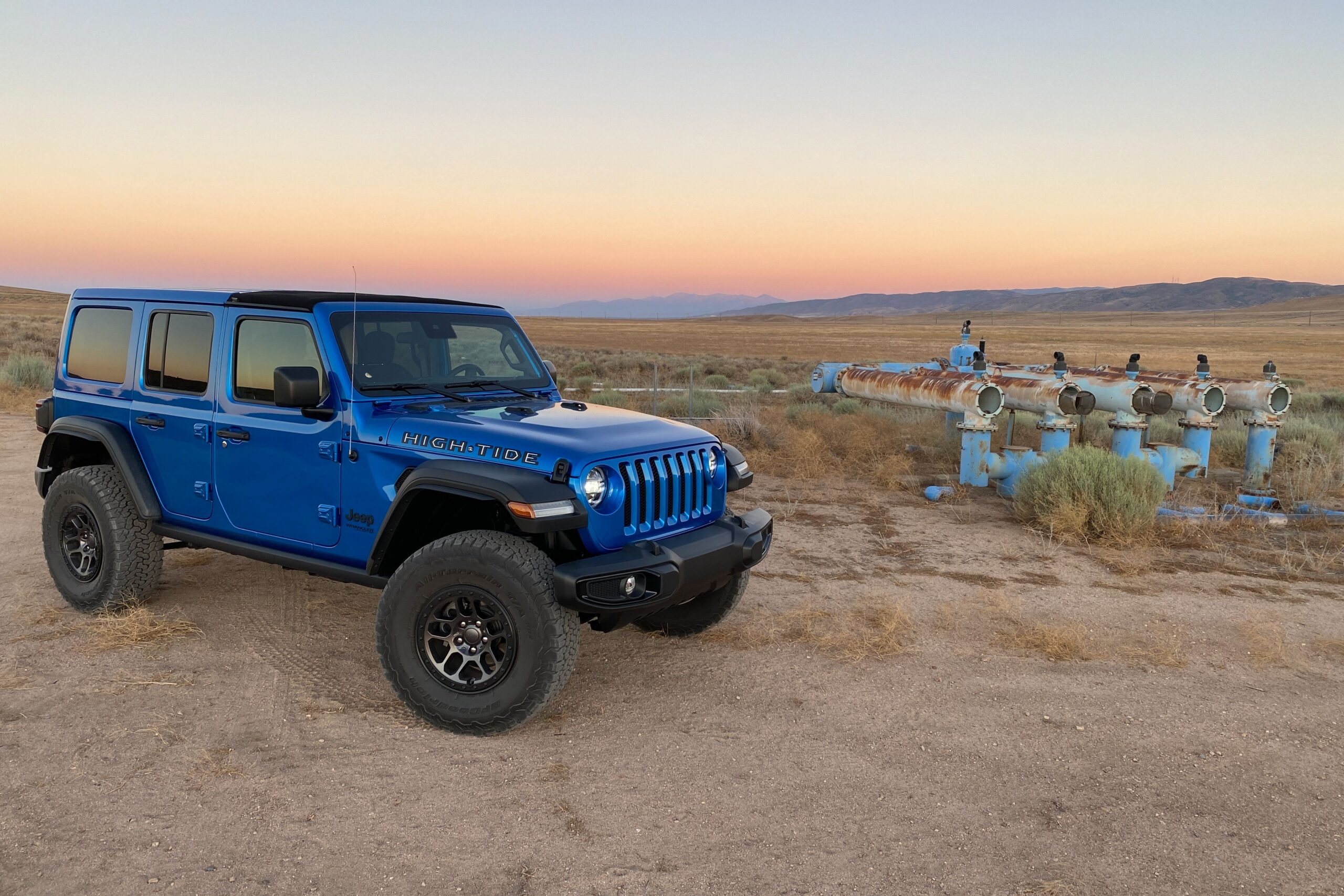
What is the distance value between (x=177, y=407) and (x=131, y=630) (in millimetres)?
1337

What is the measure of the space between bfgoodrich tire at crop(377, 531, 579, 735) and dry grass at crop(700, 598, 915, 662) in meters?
1.78

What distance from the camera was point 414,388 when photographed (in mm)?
5105

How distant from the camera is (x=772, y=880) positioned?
3.32 metres

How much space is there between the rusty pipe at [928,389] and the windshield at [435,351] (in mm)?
6462

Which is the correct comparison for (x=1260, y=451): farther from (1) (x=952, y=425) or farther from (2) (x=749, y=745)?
(2) (x=749, y=745)

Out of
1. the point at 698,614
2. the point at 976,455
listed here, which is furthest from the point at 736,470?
the point at 976,455

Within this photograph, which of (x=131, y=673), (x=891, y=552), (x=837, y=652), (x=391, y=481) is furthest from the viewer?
(x=891, y=552)

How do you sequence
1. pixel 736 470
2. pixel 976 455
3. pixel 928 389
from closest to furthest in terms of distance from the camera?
1. pixel 736 470
2. pixel 976 455
3. pixel 928 389

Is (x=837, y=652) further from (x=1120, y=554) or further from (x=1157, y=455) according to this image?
(x=1157, y=455)

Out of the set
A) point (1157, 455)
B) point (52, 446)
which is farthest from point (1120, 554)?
point (52, 446)

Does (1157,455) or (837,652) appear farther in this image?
(1157,455)

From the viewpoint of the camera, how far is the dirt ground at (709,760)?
3.39 metres

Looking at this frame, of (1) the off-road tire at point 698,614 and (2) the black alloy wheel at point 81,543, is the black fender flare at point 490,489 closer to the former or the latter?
(1) the off-road tire at point 698,614

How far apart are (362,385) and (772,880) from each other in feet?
10.2
